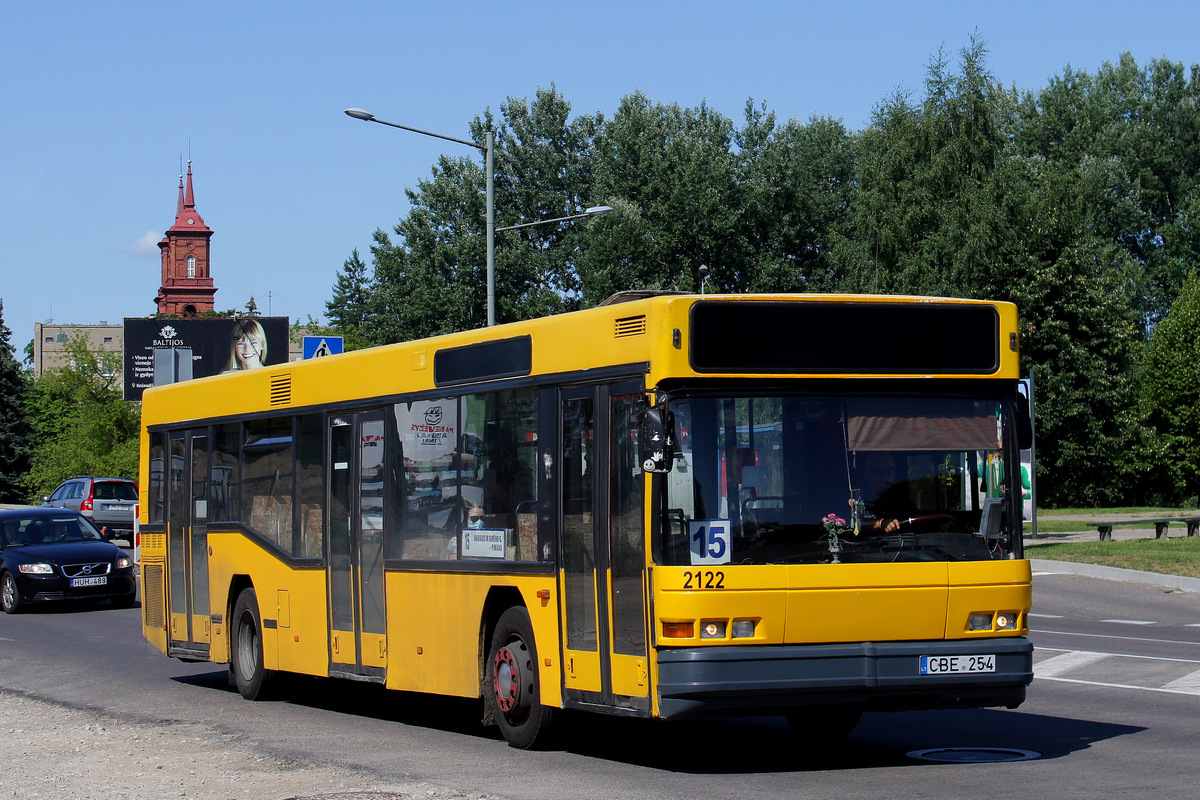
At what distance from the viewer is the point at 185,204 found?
193125 millimetres

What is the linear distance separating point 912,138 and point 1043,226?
4479 millimetres

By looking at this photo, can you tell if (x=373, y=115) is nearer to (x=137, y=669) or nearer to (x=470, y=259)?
(x=137, y=669)

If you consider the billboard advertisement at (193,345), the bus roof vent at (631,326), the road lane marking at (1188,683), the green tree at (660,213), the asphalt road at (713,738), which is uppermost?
the green tree at (660,213)

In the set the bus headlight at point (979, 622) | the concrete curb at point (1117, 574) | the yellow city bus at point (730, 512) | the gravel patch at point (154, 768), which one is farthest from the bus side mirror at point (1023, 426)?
the concrete curb at point (1117, 574)

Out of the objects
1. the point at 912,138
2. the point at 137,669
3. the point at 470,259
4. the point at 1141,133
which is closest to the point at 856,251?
the point at 912,138

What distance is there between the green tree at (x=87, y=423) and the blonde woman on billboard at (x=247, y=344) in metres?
13.1

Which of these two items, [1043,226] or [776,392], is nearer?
[776,392]

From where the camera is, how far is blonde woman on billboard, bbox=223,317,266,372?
6297 cm

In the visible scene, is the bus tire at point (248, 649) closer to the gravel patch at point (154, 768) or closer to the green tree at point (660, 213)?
the gravel patch at point (154, 768)

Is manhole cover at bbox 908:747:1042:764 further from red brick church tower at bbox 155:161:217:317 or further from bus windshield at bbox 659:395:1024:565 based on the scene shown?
red brick church tower at bbox 155:161:217:317

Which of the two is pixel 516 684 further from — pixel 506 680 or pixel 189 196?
pixel 189 196

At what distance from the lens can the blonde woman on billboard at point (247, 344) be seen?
62969mm

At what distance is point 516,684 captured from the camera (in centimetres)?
995

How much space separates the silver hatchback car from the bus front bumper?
3433cm
